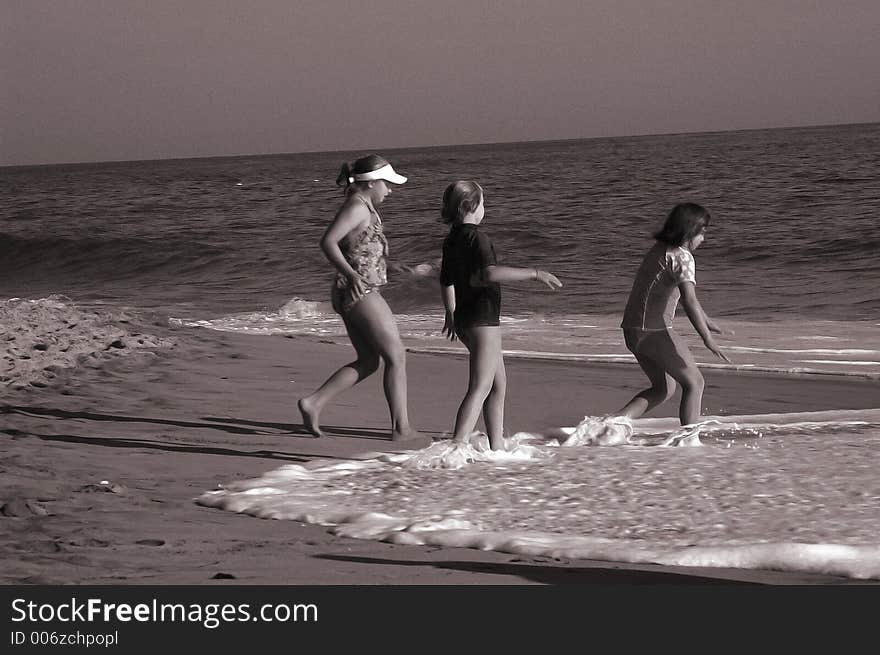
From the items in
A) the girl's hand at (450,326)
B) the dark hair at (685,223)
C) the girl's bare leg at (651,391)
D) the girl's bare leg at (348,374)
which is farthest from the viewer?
the girl's bare leg at (651,391)

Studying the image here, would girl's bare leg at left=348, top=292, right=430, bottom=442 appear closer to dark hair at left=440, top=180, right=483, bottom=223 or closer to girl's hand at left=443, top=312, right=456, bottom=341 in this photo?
girl's hand at left=443, top=312, right=456, bottom=341

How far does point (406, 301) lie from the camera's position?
17500 millimetres

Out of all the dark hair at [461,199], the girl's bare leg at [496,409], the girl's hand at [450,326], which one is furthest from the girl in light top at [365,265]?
the girl's bare leg at [496,409]

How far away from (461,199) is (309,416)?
1.66 meters

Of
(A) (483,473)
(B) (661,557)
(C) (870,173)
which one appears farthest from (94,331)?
(C) (870,173)

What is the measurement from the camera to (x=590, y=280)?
63.8 ft

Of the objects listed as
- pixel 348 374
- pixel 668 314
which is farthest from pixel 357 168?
pixel 668 314

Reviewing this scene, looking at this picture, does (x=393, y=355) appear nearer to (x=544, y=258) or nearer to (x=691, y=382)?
(x=691, y=382)

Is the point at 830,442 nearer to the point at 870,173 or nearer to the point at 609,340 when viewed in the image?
the point at 609,340

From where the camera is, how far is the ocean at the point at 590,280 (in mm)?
5566

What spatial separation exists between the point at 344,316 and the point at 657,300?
72.7 inches

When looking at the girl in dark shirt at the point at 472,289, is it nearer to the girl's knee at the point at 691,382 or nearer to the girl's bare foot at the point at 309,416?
the girl's bare foot at the point at 309,416

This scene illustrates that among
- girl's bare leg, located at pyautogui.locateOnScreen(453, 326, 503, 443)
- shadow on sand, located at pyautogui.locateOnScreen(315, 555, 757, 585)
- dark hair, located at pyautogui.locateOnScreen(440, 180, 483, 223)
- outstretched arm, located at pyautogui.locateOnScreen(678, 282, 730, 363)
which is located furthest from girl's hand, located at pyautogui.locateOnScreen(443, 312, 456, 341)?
shadow on sand, located at pyautogui.locateOnScreen(315, 555, 757, 585)

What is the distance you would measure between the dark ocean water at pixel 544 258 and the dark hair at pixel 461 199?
553 mm
